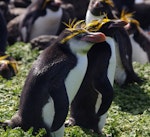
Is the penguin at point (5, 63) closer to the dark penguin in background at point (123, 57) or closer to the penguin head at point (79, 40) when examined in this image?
the dark penguin in background at point (123, 57)

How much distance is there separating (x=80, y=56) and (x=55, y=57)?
0.25 metres

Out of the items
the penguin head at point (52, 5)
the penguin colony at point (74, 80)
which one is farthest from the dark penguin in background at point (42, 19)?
the penguin colony at point (74, 80)

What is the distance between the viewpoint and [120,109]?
22.2 feet

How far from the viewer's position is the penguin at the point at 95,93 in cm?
545

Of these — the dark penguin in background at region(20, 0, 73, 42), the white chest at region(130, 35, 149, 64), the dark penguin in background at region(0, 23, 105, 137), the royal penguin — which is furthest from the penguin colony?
the dark penguin in background at region(20, 0, 73, 42)

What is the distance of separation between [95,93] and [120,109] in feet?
4.01

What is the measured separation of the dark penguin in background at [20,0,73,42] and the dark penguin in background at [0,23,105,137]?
254 inches

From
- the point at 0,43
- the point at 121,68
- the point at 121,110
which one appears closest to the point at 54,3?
the point at 0,43

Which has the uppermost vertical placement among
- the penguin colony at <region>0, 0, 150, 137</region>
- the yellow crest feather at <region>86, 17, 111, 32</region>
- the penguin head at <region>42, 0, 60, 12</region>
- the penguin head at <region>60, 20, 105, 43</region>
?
the penguin head at <region>60, 20, 105, 43</region>

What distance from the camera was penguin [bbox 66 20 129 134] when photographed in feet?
17.9

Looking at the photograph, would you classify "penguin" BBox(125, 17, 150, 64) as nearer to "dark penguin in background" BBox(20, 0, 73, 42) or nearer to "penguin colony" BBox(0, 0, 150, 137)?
"penguin colony" BBox(0, 0, 150, 137)

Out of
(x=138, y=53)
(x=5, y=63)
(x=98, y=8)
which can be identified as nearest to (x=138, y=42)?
(x=138, y=53)

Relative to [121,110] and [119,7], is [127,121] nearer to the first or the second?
[121,110]

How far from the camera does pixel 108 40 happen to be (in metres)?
5.96
